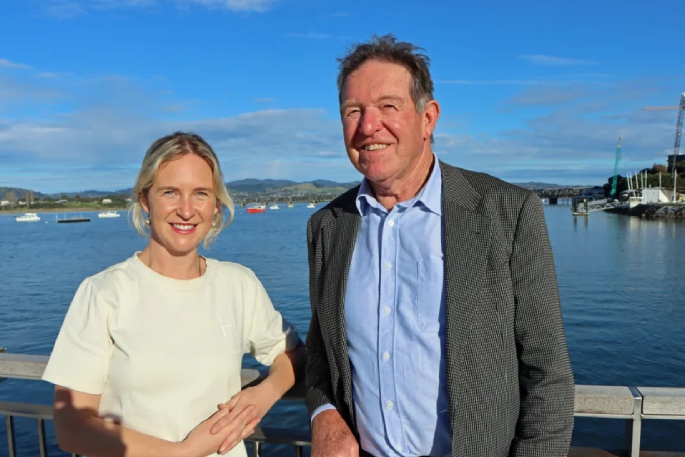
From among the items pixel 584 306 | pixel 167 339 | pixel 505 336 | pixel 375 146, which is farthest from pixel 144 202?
pixel 584 306

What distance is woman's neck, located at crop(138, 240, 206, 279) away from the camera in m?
2.22

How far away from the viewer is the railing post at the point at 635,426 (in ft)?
7.52

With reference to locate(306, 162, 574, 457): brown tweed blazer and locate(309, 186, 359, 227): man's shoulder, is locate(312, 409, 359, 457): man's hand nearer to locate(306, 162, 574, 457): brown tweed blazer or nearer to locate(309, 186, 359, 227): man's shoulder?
locate(306, 162, 574, 457): brown tweed blazer

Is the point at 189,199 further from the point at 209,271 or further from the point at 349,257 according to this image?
the point at 349,257

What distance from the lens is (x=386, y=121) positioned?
2127 millimetres

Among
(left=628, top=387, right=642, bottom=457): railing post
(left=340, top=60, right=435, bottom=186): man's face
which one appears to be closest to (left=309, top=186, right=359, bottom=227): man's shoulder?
(left=340, top=60, right=435, bottom=186): man's face

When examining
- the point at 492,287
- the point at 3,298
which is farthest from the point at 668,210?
Answer: the point at 492,287

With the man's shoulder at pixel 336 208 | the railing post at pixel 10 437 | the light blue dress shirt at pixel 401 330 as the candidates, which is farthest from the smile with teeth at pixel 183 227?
the railing post at pixel 10 437

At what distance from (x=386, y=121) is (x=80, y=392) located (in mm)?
1565

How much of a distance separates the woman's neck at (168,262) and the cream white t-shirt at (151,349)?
0.16 feet

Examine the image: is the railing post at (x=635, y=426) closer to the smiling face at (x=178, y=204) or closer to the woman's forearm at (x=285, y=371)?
the woman's forearm at (x=285, y=371)

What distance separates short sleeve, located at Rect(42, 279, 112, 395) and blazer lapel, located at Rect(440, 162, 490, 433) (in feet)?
4.28

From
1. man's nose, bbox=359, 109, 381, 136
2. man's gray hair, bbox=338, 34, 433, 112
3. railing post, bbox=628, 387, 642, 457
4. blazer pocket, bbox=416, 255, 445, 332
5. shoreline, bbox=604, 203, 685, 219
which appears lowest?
shoreline, bbox=604, 203, 685, 219

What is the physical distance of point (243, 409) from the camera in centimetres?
221
